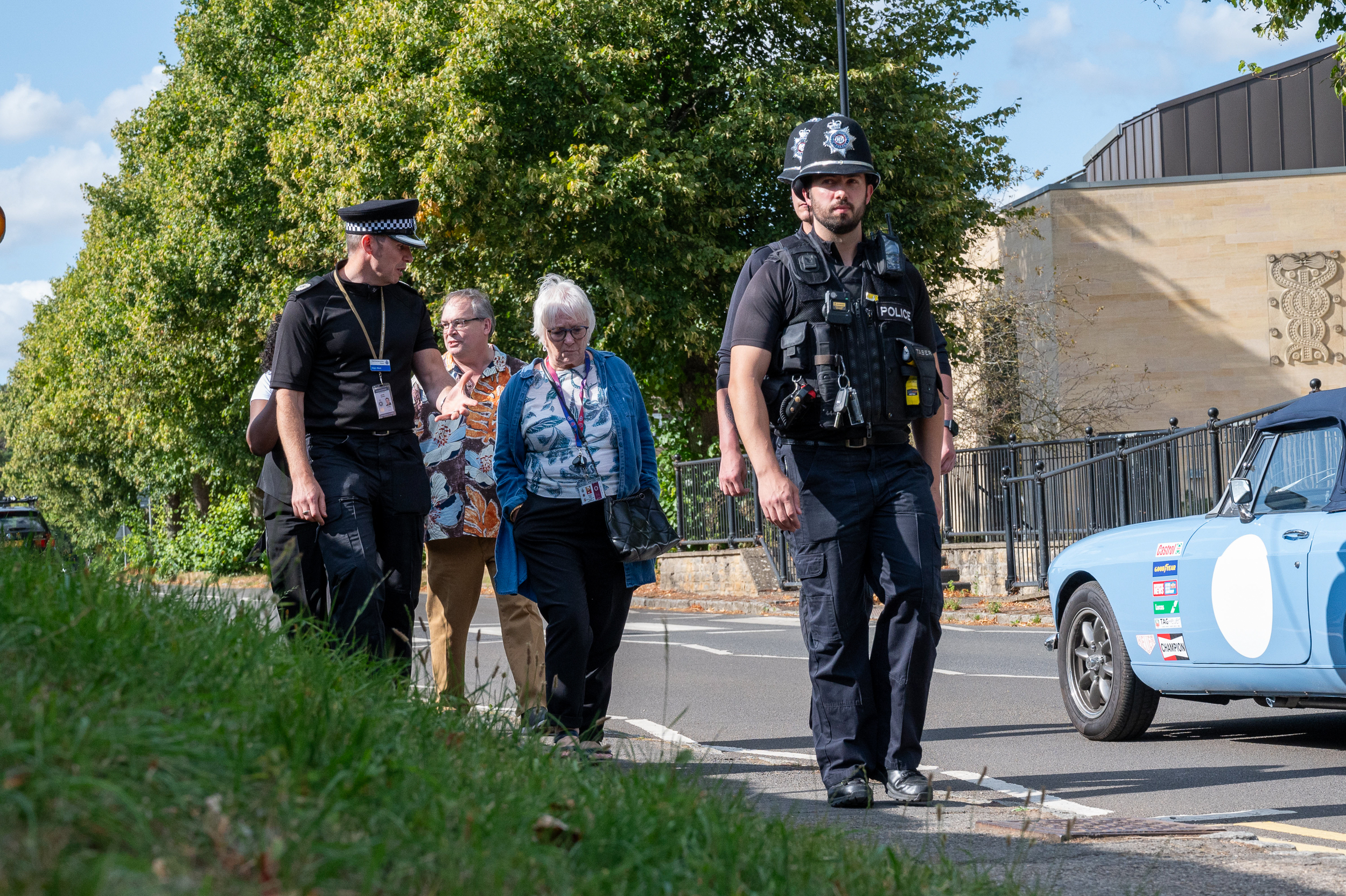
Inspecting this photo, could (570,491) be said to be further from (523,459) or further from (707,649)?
(707,649)

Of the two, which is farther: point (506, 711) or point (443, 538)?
point (443, 538)

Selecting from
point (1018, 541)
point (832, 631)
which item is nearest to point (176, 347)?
point (1018, 541)

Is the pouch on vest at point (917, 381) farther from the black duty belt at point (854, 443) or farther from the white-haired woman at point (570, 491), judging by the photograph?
the white-haired woman at point (570, 491)

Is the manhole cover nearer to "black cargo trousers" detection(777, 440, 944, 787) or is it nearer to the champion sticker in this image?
"black cargo trousers" detection(777, 440, 944, 787)

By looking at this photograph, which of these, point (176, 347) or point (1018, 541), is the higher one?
point (176, 347)

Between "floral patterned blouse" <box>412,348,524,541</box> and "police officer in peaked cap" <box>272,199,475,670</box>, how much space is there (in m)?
1.04

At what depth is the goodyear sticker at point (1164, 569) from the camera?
706 cm

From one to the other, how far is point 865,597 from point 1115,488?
1467 cm

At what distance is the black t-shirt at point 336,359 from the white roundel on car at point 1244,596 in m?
3.85

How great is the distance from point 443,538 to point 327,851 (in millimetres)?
4582

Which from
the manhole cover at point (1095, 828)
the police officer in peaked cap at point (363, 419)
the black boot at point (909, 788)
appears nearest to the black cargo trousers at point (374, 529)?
the police officer in peaked cap at point (363, 419)

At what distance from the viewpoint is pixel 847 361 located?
17.8 feet

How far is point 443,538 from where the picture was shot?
6.97 meters

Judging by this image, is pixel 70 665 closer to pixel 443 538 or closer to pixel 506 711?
pixel 506 711
